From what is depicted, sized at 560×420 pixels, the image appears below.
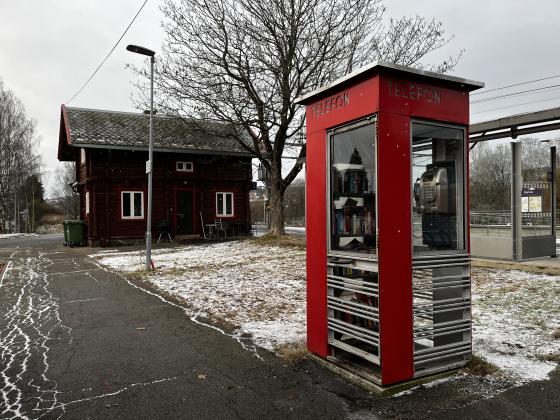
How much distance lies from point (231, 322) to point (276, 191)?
12401 mm

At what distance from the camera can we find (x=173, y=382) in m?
4.17

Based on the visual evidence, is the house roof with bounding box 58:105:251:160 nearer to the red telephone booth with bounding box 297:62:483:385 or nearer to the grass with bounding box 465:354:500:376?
the red telephone booth with bounding box 297:62:483:385

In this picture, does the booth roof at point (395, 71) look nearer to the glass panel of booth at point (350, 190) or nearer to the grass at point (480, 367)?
the glass panel of booth at point (350, 190)

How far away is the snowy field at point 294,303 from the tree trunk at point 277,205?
555 centimetres

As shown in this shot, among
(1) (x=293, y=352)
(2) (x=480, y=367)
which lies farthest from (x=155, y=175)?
(2) (x=480, y=367)

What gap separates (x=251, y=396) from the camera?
3.82m

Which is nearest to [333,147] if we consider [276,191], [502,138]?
[502,138]

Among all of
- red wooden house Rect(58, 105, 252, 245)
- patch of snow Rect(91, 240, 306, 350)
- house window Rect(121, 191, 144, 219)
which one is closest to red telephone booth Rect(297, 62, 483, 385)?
patch of snow Rect(91, 240, 306, 350)

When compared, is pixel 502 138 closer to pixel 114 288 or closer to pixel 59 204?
pixel 114 288

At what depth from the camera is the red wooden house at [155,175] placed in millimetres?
20797

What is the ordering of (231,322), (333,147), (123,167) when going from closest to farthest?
(333,147) < (231,322) < (123,167)

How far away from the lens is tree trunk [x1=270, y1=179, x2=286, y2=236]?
18469 millimetres

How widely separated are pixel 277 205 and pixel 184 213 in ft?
21.8

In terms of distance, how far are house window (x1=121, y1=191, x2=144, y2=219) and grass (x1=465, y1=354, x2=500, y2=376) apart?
64.4ft
